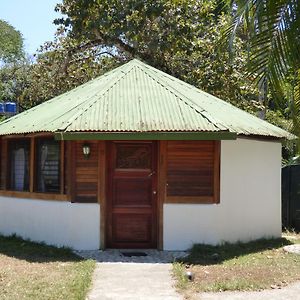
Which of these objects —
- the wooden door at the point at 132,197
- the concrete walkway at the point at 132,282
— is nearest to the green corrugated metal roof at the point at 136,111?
the wooden door at the point at 132,197

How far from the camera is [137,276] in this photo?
27.5 feet

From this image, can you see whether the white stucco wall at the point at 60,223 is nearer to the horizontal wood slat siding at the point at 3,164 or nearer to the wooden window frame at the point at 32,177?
the wooden window frame at the point at 32,177

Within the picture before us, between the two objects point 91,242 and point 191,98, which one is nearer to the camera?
point 91,242

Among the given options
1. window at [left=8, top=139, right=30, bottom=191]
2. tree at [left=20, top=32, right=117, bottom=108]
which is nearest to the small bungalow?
window at [left=8, top=139, right=30, bottom=191]

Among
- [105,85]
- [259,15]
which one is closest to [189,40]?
[105,85]

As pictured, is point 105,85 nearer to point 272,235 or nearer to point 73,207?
point 73,207

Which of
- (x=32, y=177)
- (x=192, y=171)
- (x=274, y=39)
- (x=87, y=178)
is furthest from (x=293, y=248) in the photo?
(x=274, y=39)

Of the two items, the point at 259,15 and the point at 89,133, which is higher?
the point at 259,15

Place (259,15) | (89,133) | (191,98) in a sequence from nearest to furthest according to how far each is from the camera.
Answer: (259,15) < (89,133) < (191,98)

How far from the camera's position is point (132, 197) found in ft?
35.4

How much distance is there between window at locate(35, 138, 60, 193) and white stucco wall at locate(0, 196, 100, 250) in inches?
13.3

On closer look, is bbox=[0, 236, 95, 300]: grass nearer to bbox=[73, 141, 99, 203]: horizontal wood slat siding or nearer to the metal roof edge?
bbox=[73, 141, 99, 203]: horizontal wood slat siding

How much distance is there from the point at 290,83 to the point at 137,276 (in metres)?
3.76

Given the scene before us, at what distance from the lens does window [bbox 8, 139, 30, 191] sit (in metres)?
11.9
